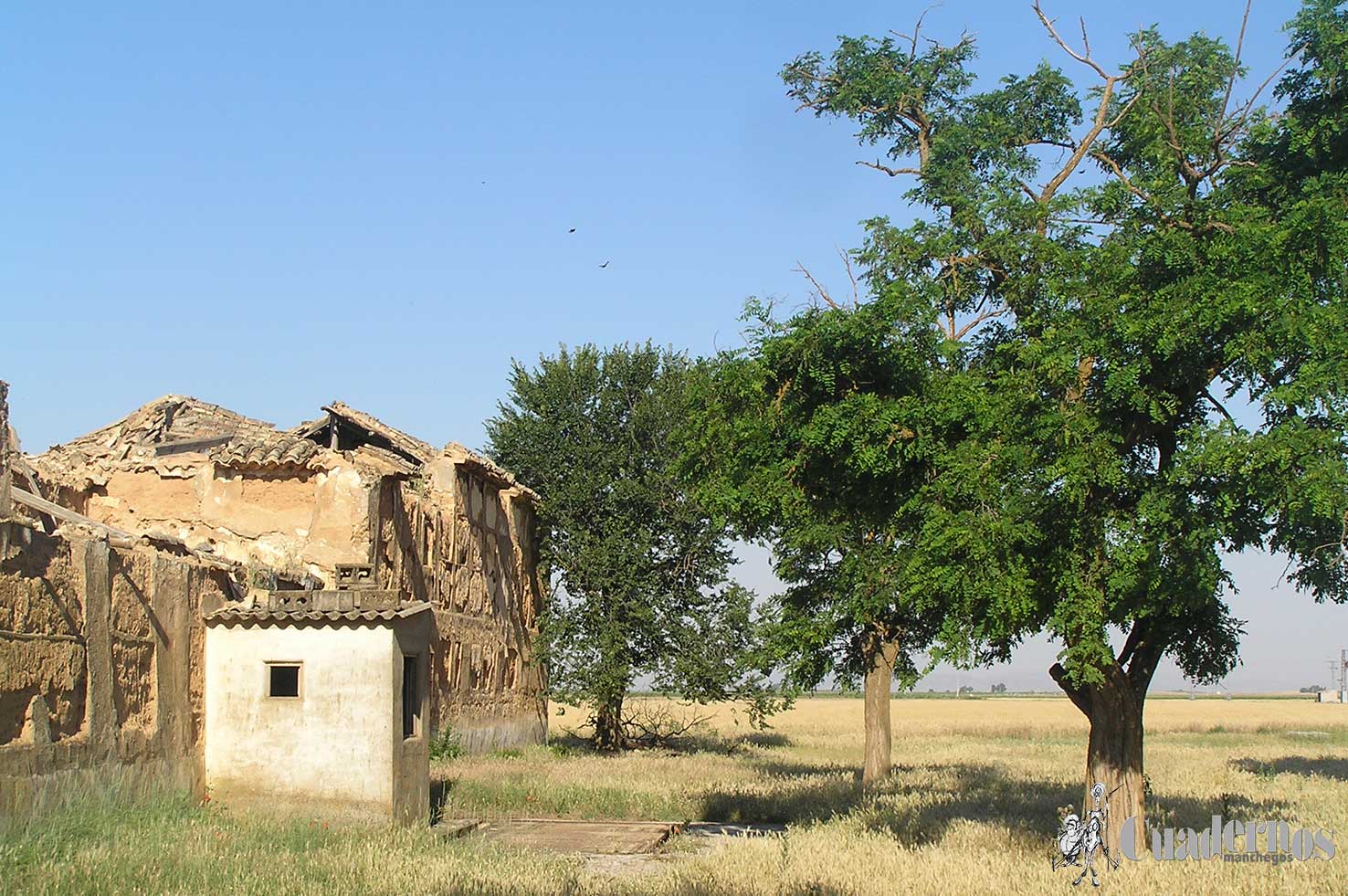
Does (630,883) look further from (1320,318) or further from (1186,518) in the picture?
(1320,318)

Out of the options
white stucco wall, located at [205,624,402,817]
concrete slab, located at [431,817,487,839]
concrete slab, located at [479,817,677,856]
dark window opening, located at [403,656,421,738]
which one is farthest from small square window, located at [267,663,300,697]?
concrete slab, located at [479,817,677,856]

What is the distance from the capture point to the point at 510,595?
3491 cm

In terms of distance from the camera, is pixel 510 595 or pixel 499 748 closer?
pixel 499 748

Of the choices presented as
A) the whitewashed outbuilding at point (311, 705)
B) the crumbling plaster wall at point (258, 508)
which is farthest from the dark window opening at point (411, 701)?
Result: the crumbling plaster wall at point (258, 508)

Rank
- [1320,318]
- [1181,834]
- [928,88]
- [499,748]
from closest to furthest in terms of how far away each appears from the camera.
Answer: [1320,318], [1181,834], [928,88], [499,748]

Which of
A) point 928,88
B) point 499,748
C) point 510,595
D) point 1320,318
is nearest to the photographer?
point 1320,318

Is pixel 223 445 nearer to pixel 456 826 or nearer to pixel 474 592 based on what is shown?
pixel 474 592

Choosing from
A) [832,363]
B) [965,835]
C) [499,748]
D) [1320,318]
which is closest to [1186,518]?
[1320,318]

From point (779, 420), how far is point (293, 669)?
757 centimetres

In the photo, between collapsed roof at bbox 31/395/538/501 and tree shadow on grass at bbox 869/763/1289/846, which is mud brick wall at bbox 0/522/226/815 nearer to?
collapsed roof at bbox 31/395/538/501

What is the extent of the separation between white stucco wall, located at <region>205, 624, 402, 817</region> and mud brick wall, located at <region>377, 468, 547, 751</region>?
26.2 ft

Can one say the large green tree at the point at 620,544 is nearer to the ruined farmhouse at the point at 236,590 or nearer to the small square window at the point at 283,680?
the ruined farmhouse at the point at 236,590

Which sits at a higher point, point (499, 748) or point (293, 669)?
point (293, 669)

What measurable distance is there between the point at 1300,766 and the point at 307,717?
87.9ft
